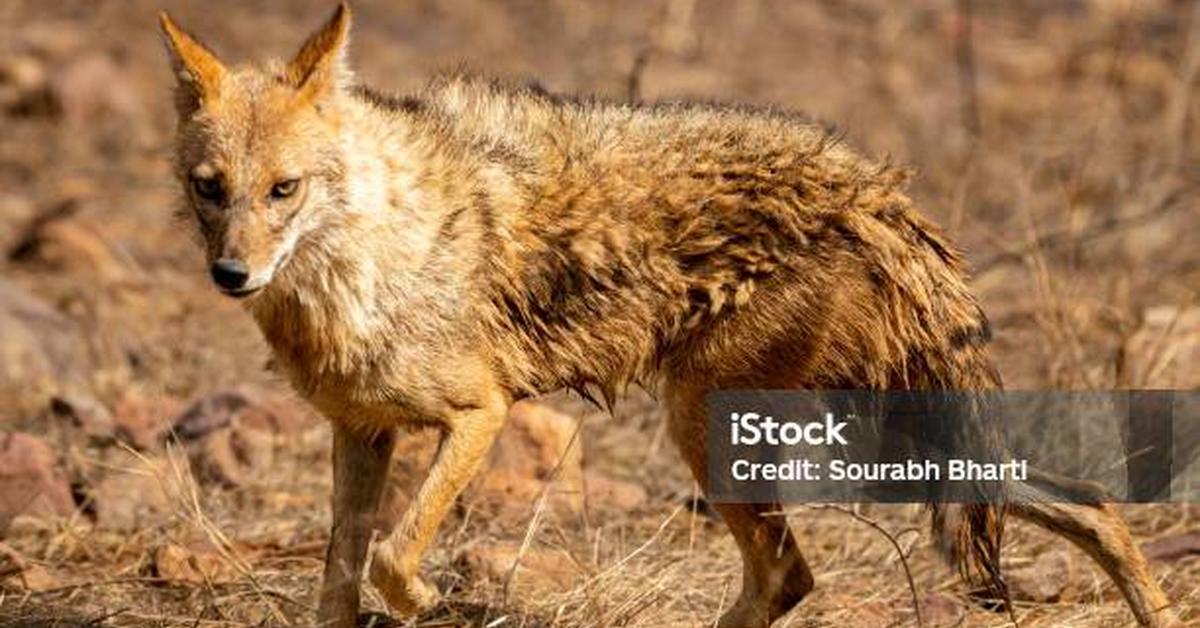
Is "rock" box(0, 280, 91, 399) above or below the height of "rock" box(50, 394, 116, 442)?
above

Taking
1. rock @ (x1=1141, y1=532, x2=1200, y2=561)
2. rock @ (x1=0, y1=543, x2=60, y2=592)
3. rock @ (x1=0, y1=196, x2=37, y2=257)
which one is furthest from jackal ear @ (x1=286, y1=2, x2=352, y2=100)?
rock @ (x1=0, y1=196, x2=37, y2=257)

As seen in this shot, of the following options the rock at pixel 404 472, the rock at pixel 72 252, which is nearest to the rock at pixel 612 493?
the rock at pixel 404 472

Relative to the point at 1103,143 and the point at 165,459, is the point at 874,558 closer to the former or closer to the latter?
the point at 165,459

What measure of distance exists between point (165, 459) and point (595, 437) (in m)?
1.86

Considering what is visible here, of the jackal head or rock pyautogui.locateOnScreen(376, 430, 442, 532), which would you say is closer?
the jackal head

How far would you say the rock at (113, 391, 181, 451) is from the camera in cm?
882

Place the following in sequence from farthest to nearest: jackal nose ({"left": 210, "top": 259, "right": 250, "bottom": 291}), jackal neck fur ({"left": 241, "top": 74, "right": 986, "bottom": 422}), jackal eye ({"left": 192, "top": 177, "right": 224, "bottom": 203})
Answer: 1. jackal neck fur ({"left": 241, "top": 74, "right": 986, "bottom": 422})
2. jackal eye ({"left": 192, "top": 177, "right": 224, "bottom": 203})
3. jackal nose ({"left": 210, "top": 259, "right": 250, "bottom": 291})

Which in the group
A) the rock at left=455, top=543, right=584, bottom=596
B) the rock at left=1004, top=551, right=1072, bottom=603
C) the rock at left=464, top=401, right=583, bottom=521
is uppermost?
the rock at left=464, top=401, right=583, bottom=521

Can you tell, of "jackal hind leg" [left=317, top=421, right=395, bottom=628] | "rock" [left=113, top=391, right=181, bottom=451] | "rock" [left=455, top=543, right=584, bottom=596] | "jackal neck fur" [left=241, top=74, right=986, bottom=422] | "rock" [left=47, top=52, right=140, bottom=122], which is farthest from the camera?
"rock" [left=47, top=52, right=140, bottom=122]

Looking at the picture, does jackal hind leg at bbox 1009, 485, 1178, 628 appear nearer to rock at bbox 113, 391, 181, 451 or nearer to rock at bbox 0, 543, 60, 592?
rock at bbox 0, 543, 60, 592

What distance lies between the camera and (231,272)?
588 centimetres

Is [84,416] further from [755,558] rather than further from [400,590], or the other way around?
[755,558]

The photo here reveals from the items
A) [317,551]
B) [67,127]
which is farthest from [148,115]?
[317,551]

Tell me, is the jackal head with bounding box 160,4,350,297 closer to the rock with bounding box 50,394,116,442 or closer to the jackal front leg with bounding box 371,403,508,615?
the jackal front leg with bounding box 371,403,508,615
